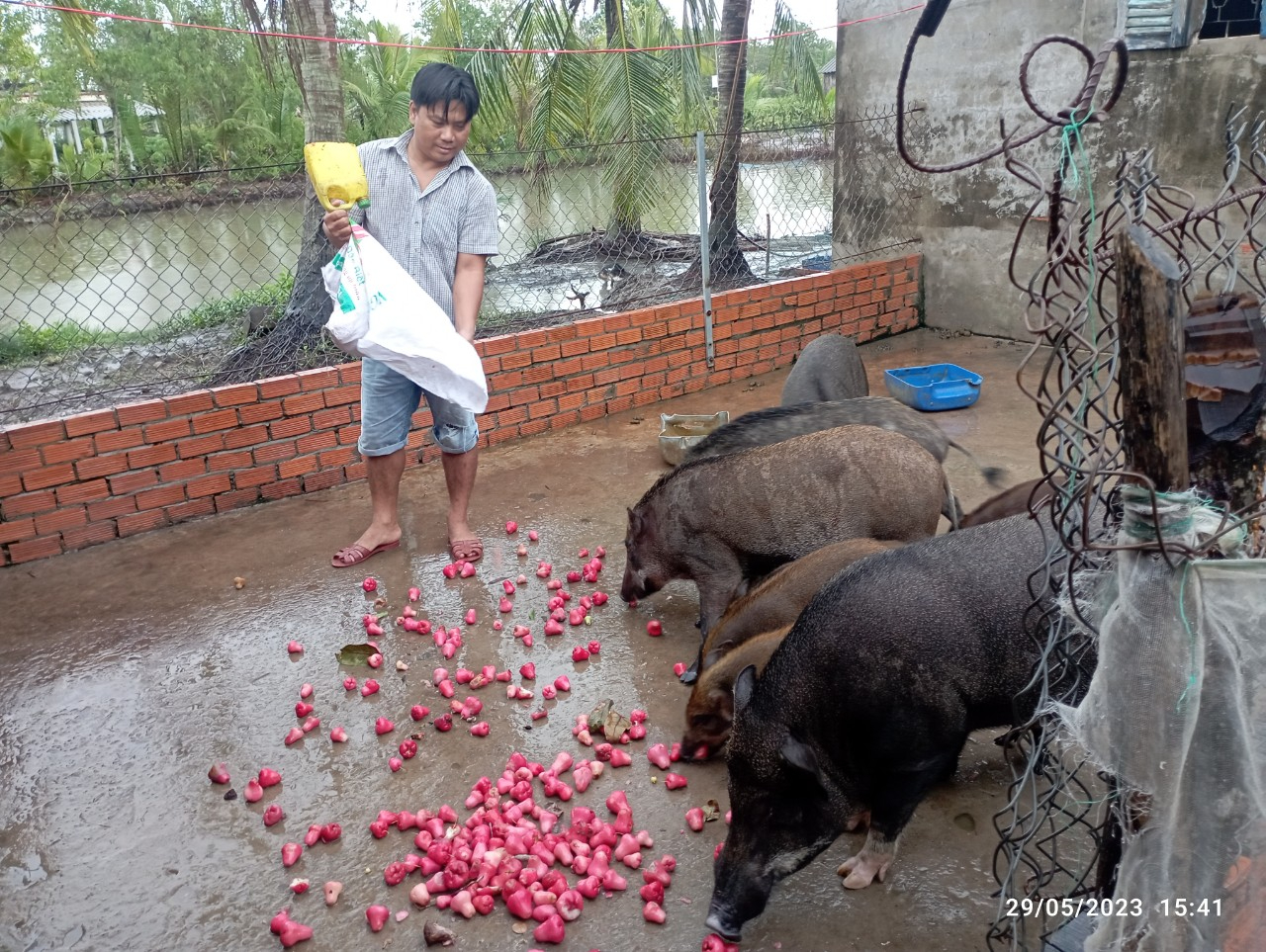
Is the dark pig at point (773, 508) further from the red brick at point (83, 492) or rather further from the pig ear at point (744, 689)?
the red brick at point (83, 492)

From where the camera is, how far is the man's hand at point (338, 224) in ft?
13.7

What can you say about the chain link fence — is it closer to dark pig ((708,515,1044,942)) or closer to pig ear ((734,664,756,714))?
pig ear ((734,664,756,714))

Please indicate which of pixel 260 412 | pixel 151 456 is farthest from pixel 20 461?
pixel 260 412

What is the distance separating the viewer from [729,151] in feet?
30.9

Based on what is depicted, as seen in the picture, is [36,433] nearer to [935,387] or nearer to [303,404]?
[303,404]

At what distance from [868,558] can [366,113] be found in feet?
89.9

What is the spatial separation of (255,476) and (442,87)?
2530mm

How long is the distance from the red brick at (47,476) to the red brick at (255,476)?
819 millimetres

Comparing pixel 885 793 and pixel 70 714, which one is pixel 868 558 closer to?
pixel 885 793

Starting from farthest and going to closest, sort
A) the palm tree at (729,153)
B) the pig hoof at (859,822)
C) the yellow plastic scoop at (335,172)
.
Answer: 1. the palm tree at (729,153)
2. the yellow plastic scoop at (335,172)
3. the pig hoof at (859,822)

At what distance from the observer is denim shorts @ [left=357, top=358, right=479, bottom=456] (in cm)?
468

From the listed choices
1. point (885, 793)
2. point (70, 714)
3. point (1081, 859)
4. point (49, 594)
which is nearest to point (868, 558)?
point (885, 793)

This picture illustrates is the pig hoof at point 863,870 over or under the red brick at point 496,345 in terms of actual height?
under

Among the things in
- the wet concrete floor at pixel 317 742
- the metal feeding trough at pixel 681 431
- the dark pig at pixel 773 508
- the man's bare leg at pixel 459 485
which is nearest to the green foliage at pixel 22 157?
the metal feeding trough at pixel 681 431
